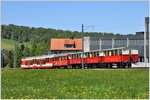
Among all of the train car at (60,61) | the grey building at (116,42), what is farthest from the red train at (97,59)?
the grey building at (116,42)

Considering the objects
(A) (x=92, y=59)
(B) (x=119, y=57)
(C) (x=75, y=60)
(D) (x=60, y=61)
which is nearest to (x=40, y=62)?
(D) (x=60, y=61)

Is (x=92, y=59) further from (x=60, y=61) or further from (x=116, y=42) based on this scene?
(x=116, y=42)

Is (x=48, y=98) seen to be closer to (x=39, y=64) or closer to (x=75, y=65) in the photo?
(x=75, y=65)

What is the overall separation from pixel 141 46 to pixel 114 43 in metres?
8.64

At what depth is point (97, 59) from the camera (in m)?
65.3

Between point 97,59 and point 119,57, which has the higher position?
point 119,57

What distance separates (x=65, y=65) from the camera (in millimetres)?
74688

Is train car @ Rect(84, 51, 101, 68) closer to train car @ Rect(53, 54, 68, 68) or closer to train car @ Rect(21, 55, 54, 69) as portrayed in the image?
train car @ Rect(53, 54, 68, 68)

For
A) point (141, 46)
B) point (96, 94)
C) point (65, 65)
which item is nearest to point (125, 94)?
point (96, 94)

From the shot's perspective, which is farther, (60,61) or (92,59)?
(60,61)

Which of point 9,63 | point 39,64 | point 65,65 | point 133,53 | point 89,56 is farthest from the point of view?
point 9,63

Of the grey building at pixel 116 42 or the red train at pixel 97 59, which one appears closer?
the red train at pixel 97 59

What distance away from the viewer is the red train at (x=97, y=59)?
60.7m

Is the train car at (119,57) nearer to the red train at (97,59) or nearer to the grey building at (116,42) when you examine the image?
the red train at (97,59)
